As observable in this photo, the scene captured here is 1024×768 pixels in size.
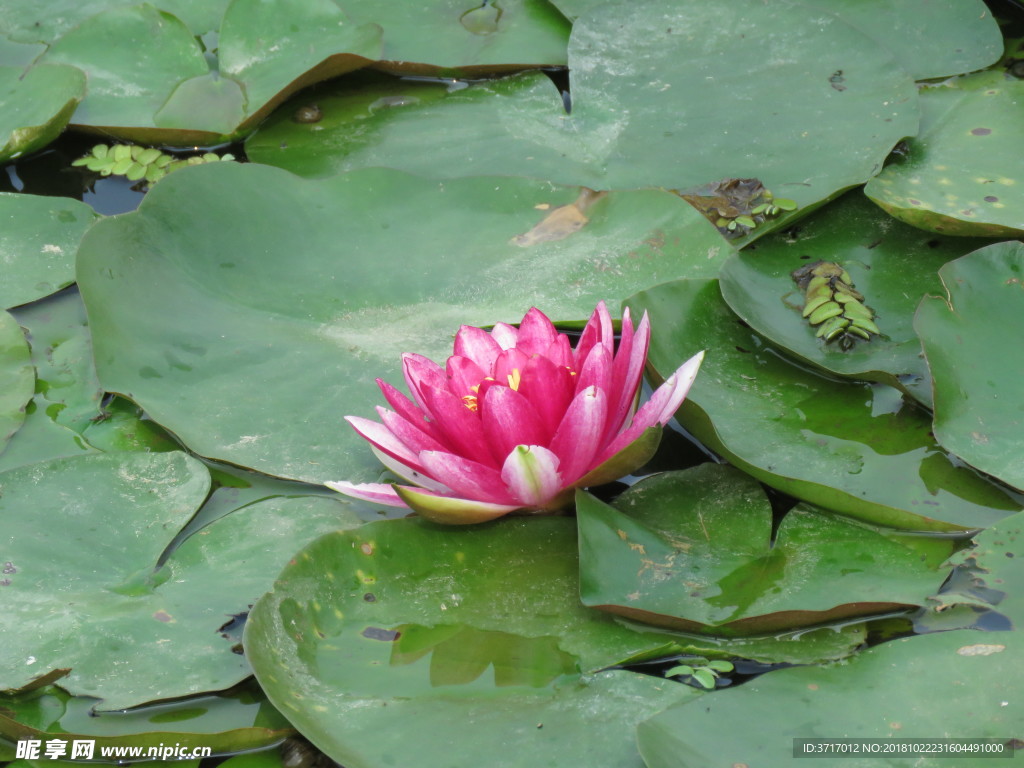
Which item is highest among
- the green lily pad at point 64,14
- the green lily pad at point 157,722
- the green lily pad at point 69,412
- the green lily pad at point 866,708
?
the green lily pad at point 64,14

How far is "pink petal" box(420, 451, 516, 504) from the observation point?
5.54ft

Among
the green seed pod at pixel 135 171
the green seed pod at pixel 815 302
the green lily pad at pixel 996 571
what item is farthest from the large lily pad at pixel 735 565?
the green seed pod at pixel 135 171

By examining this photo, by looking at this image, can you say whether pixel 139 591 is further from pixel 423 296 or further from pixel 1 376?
pixel 423 296

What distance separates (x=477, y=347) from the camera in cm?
188

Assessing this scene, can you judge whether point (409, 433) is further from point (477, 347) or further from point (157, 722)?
point (157, 722)

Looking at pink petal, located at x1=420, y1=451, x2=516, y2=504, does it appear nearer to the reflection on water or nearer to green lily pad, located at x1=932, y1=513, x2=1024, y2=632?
the reflection on water

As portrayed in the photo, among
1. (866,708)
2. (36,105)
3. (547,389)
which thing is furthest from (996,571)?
(36,105)

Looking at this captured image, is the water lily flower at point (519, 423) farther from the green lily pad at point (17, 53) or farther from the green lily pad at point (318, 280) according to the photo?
the green lily pad at point (17, 53)

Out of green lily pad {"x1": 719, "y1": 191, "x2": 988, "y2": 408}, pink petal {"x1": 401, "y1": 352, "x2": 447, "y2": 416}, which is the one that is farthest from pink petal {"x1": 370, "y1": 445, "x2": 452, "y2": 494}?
green lily pad {"x1": 719, "y1": 191, "x2": 988, "y2": 408}

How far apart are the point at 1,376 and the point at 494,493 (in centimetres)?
127

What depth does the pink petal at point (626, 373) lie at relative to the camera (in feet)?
5.93

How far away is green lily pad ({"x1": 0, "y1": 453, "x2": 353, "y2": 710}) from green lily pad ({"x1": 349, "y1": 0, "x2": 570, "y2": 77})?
5.34 feet

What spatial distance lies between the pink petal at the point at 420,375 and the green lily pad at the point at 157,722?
23.8 inches

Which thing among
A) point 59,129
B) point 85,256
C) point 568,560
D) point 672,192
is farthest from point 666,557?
point 59,129
